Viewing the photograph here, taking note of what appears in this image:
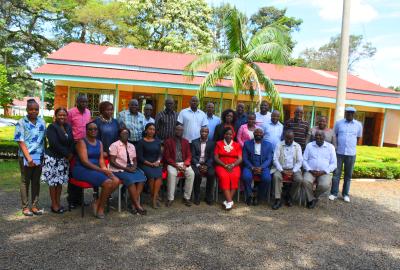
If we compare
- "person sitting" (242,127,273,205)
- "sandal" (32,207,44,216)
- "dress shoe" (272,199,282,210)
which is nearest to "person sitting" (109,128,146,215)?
"sandal" (32,207,44,216)

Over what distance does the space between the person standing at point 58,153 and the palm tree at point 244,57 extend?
7713mm

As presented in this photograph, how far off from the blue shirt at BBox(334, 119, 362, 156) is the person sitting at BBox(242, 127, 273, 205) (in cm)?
154

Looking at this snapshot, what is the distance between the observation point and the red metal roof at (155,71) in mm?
15188

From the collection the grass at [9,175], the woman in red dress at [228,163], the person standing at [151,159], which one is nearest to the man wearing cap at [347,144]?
the woman in red dress at [228,163]

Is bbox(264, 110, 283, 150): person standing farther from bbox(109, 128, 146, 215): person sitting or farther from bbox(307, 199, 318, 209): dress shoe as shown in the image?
bbox(109, 128, 146, 215): person sitting

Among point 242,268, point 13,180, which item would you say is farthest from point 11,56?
point 242,268

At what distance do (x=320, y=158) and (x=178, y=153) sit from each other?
260 centimetres

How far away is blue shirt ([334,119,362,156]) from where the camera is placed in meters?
6.77

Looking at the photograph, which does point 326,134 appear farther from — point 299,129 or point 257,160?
point 257,160

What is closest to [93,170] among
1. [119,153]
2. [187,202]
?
[119,153]

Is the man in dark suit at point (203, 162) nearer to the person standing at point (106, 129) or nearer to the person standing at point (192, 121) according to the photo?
the person standing at point (192, 121)

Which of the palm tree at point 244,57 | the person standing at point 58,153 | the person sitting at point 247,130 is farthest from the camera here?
the palm tree at point 244,57

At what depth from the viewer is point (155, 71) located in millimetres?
16953

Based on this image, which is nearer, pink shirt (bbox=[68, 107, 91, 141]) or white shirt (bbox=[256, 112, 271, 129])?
pink shirt (bbox=[68, 107, 91, 141])
